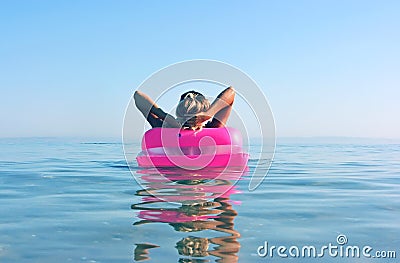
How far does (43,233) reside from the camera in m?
4.30

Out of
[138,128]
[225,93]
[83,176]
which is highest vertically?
[225,93]

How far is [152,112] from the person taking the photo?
932cm

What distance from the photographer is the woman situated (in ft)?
28.7

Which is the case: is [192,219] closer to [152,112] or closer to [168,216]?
[168,216]

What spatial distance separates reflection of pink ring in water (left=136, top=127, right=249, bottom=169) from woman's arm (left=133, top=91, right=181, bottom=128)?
0.86 feet

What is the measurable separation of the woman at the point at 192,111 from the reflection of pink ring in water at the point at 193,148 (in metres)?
0.23

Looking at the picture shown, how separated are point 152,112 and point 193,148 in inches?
54.4

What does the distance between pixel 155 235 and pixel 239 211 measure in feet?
4.85

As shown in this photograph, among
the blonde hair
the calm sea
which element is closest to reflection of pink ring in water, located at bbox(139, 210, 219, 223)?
the calm sea

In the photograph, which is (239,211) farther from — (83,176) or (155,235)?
(83,176)

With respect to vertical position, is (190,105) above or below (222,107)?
below

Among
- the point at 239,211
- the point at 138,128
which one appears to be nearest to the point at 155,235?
the point at 239,211

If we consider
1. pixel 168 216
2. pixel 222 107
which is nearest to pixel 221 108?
pixel 222 107

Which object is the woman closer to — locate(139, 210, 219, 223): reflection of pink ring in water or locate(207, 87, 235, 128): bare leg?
locate(207, 87, 235, 128): bare leg
